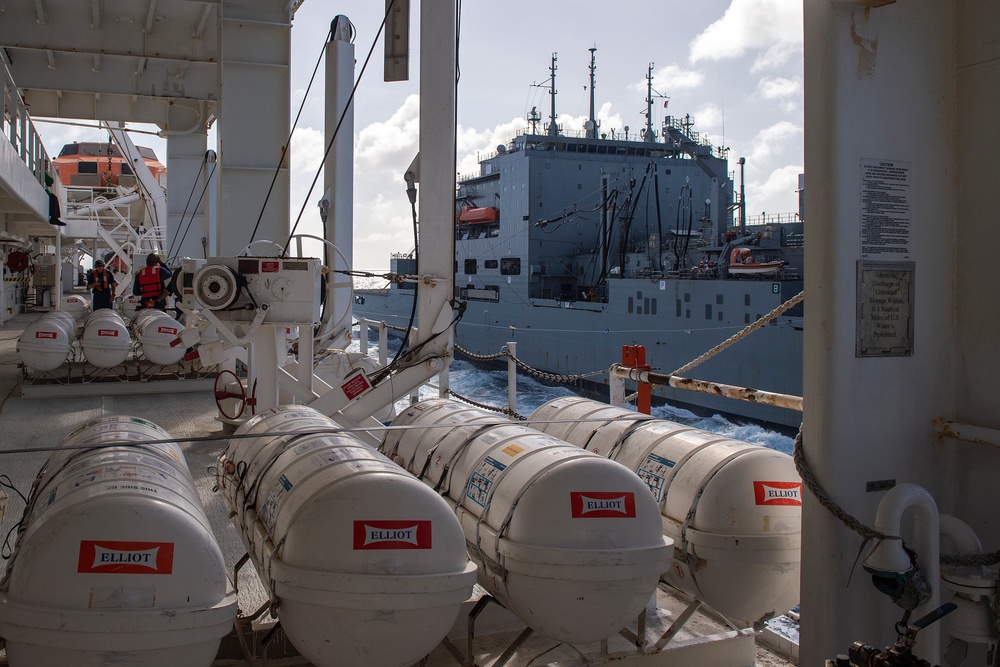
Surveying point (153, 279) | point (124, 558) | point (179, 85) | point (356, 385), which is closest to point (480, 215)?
point (179, 85)

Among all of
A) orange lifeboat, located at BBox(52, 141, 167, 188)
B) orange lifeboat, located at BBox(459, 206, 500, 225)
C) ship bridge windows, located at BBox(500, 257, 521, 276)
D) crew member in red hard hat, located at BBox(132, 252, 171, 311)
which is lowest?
crew member in red hard hat, located at BBox(132, 252, 171, 311)

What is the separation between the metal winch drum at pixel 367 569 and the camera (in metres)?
2.97

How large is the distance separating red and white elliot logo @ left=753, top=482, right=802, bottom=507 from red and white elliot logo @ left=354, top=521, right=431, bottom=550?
1.59 m

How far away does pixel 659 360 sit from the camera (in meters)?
28.4

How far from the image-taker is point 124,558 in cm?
278

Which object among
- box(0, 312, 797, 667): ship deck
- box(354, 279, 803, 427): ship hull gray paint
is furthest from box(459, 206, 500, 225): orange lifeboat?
box(0, 312, 797, 667): ship deck

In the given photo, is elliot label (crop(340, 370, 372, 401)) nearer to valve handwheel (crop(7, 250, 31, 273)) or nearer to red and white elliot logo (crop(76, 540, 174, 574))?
red and white elliot logo (crop(76, 540, 174, 574))

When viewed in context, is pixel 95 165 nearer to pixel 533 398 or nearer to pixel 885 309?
pixel 533 398

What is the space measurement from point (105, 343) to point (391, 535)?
948 centimetres

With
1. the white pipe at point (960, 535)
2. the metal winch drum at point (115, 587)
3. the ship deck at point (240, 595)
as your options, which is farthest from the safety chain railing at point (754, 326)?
the metal winch drum at point (115, 587)

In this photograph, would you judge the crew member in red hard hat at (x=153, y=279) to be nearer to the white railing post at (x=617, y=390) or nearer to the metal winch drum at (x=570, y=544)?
the white railing post at (x=617, y=390)

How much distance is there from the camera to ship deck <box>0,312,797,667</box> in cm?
373

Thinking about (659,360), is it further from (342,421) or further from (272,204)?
(342,421)

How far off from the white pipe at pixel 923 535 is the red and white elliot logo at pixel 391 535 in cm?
167
